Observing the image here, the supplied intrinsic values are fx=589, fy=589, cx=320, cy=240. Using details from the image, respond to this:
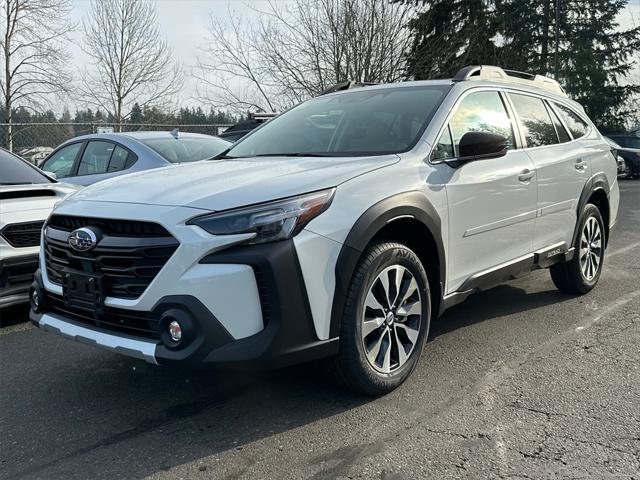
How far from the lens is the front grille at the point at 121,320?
108 inches

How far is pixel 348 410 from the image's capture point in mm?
3072

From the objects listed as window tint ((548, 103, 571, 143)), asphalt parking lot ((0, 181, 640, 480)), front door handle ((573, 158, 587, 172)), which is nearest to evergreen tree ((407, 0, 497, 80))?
window tint ((548, 103, 571, 143))

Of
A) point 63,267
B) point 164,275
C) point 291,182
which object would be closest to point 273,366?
point 164,275

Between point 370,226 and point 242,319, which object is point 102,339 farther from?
point 370,226

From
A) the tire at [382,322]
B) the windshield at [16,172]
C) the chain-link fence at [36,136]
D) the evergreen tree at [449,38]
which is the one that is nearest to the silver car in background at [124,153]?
the windshield at [16,172]

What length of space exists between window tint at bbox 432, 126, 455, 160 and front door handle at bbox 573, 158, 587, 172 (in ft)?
5.89

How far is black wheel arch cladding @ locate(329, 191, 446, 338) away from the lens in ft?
9.34

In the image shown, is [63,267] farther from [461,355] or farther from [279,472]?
[461,355]

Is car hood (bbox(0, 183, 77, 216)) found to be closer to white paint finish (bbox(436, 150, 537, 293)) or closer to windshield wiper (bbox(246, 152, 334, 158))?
windshield wiper (bbox(246, 152, 334, 158))

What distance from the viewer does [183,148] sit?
6.88 metres

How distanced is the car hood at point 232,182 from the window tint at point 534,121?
1710 millimetres

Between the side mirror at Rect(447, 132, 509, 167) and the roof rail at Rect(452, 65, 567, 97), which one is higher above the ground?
the roof rail at Rect(452, 65, 567, 97)

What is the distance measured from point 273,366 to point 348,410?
613mm

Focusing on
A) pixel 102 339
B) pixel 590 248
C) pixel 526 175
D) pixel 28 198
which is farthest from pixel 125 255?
pixel 590 248
